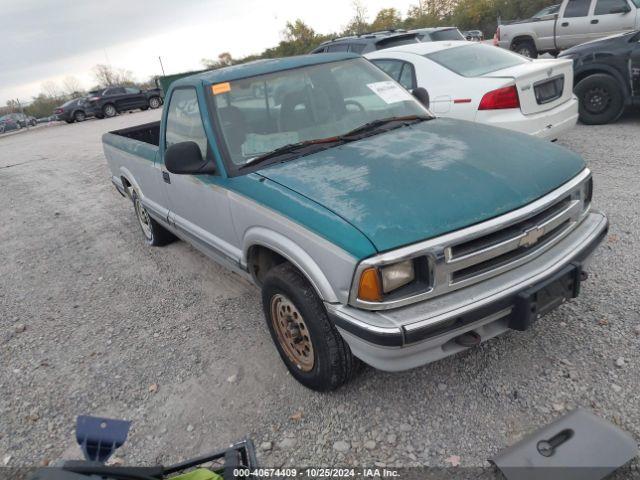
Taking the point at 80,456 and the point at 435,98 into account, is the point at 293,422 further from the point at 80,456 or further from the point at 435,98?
the point at 435,98

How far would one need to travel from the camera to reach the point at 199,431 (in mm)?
2666

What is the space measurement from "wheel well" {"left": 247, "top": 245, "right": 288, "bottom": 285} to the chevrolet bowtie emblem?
1.33m

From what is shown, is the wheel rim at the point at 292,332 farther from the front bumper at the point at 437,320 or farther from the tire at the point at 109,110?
the tire at the point at 109,110

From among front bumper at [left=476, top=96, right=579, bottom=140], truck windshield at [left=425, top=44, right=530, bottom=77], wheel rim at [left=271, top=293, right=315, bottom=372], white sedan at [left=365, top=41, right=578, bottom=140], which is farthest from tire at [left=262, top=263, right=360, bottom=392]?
truck windshield at [left=425, top=44, right=530, bottom=77]

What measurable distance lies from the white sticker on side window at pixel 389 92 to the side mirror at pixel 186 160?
138 cm

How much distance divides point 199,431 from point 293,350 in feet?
2.22

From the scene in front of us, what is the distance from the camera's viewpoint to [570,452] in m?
2.14

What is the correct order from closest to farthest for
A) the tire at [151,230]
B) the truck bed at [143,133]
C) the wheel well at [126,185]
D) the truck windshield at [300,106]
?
the truck windshield at [300,106]
the tire at [151,230]
the wheel well at [126,185]
the truck bed at [143,133]

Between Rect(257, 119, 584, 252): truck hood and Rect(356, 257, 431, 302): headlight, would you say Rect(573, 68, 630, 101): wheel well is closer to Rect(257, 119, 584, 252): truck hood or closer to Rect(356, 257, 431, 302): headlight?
Rect(257, 119, 584, 252): truck hood

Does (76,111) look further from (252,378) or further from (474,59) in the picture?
(252,378)

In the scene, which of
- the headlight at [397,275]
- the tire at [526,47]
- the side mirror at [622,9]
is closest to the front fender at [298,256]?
the headlight at [397,275]

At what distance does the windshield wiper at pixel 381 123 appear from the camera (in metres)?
3.22

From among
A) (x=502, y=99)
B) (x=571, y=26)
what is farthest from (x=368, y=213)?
(x=571, y=26)

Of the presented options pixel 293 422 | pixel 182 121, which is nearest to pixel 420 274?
pixel 293 422
